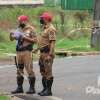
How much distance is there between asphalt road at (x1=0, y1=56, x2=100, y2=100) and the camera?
50.3 feet

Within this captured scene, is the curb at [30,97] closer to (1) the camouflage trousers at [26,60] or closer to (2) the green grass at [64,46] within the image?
(1) the camouflage trousers at [26,60]

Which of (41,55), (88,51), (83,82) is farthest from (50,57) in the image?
(88,51)

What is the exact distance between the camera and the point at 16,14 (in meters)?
37.7

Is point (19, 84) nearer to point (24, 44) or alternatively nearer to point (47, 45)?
point (24, 44)

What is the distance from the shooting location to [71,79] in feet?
59.8

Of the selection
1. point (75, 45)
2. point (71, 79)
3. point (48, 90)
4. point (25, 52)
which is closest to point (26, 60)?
point (25, 52)

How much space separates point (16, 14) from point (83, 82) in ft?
67.4

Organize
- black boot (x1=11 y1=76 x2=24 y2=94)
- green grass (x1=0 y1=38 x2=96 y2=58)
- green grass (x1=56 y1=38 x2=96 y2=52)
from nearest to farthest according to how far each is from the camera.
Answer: black boot (x1=11 y1=76 x2=24 y2=94), green grass (x1=0 y1=38 x2=96 y2=58), green grass (x1=56 y1=38 x2=96 y2=52)

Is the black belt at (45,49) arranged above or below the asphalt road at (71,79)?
above

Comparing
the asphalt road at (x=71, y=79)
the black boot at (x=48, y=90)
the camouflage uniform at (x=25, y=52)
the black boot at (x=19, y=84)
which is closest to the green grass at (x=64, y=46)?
the asphalt road at (x=71, y=79)

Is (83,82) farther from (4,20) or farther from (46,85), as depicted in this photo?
(4,20)

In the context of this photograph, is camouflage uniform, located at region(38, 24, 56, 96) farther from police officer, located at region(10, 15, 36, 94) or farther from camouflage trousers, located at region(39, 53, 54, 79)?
police officer, located at region(10, 15, 36, 94)

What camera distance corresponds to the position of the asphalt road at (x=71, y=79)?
1534cm

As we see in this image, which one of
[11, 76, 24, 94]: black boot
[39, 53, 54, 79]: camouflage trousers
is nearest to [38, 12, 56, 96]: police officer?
[39, 53, 54, 79]: camouflage trousers
